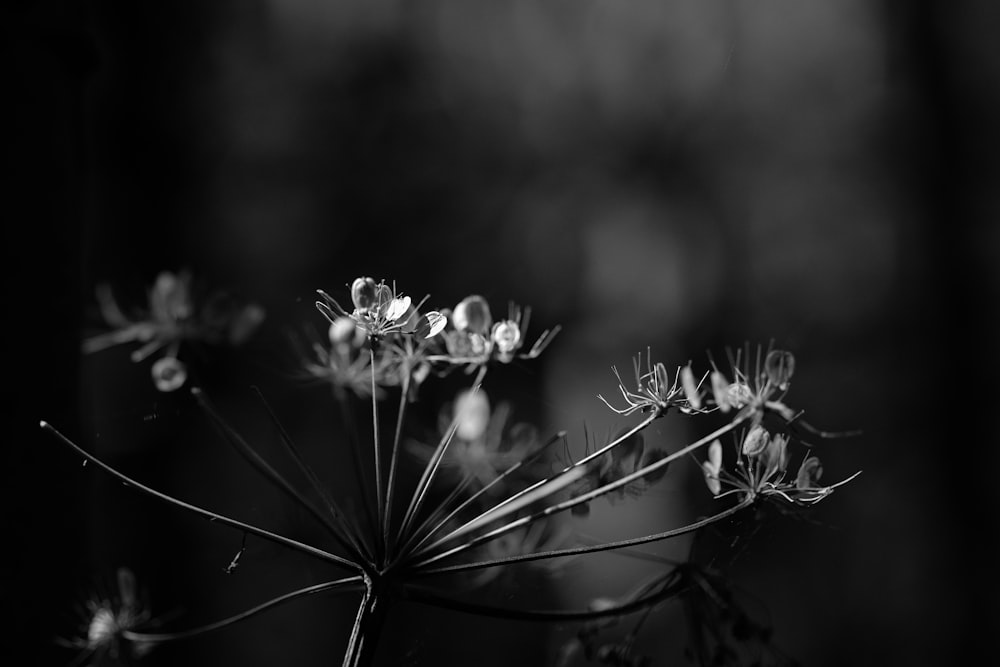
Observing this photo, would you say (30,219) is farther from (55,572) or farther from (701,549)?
(701,549)

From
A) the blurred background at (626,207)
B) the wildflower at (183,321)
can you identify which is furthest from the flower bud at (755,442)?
the blurred background at (626,207)

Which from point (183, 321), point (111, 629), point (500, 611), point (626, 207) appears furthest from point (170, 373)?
point (626, 207)

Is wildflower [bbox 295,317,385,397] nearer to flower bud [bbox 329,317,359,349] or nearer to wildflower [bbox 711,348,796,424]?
flower bud [bbox 329,317,359,349]

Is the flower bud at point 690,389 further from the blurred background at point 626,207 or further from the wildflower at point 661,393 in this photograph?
the blurred background at point 626,207

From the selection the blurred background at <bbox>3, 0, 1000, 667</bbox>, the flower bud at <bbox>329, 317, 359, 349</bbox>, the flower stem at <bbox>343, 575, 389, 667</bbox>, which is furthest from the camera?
the blurred background at <bbox>3, 0, 1000, 667</bbox>

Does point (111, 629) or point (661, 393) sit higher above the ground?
point (661, 393)

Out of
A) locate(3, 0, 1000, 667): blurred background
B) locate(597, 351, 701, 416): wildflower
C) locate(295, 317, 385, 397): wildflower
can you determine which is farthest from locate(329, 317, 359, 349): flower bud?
locate(3, 0, 1000, 667): blurred background

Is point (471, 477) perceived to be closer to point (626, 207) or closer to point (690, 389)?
point (690, 389)
